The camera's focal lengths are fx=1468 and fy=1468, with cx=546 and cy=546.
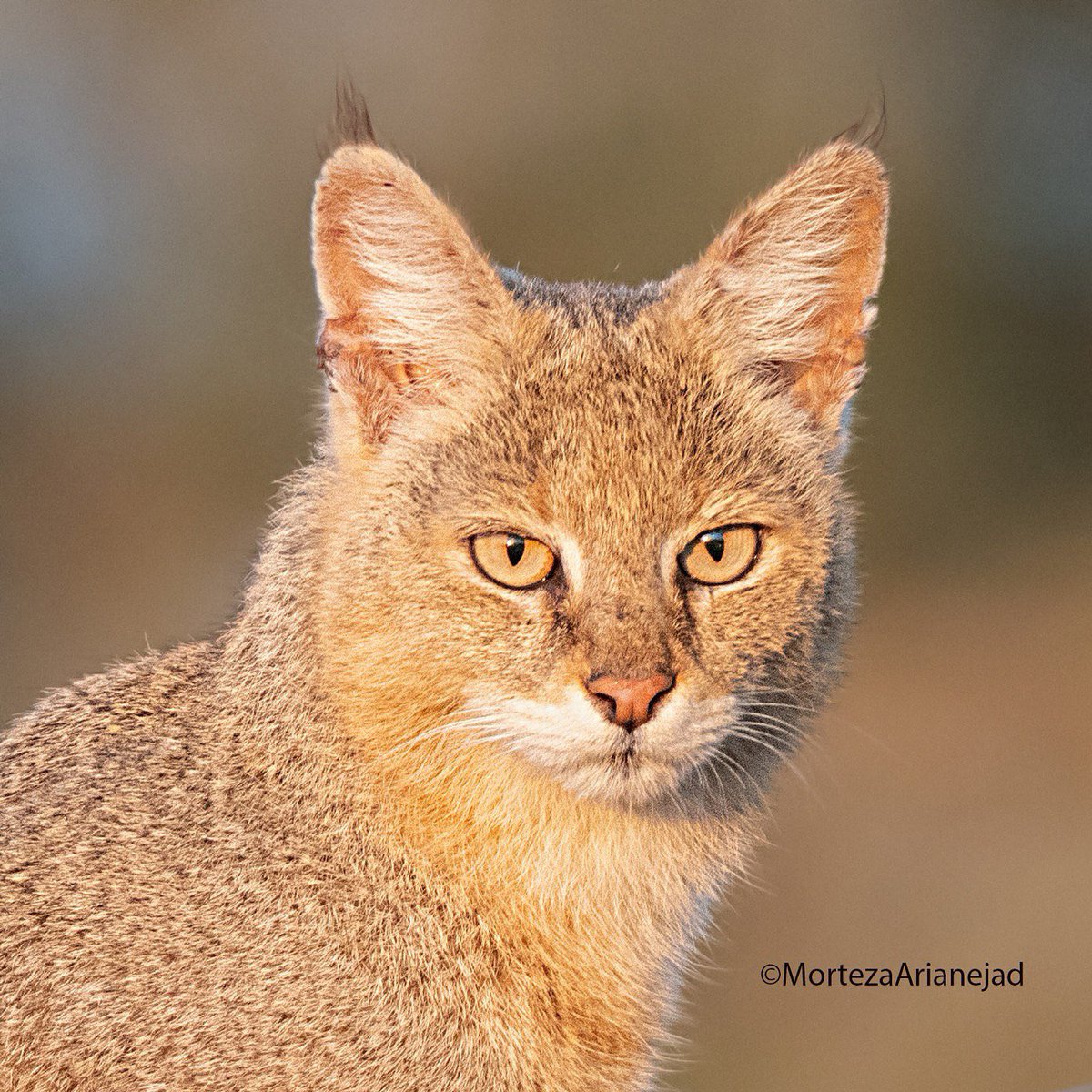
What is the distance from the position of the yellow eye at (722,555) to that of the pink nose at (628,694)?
0.43m

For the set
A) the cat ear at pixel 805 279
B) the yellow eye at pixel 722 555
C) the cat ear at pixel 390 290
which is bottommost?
the yellow eye at pixel 722 555

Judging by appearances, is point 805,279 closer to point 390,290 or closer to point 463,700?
point 390,290

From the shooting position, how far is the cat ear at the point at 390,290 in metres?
3.77

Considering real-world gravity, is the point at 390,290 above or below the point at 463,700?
above

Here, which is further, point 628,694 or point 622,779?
point 622,779

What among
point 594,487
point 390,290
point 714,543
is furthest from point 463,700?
point 390,290

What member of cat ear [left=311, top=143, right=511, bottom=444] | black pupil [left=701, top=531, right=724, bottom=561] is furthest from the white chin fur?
cat ear [left=311, top=143, right=511, bottom=444]

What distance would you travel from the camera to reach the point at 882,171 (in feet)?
13.6

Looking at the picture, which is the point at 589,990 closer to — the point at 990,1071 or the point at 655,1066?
the point at 655,1066

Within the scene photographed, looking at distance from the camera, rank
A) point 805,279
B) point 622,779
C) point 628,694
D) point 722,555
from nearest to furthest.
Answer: point 628,694, point 622,779, point 722,555, point 805,279

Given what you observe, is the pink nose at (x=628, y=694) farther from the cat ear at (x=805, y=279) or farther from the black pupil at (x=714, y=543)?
the cat ear at (x=805, y=279)

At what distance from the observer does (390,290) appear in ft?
13.1

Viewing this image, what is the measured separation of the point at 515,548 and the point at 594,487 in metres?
0.26

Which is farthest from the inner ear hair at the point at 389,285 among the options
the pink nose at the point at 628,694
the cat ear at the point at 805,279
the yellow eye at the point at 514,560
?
the pink nose at the point at 628,694
